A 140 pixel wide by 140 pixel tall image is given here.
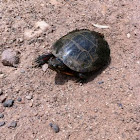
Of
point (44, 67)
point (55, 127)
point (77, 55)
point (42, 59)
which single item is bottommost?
point (55, 127)

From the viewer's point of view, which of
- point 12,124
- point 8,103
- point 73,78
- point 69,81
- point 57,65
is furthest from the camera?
point 73,78

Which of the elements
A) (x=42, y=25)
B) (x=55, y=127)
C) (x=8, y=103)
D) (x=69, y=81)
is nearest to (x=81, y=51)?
(x=69, y=81)

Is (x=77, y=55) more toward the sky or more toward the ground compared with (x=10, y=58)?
more toward the sky

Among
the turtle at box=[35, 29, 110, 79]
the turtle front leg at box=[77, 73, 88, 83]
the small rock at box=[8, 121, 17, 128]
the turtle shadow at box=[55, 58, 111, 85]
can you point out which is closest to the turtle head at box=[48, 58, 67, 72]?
the turtle at box=[35, 29, 110, 79]

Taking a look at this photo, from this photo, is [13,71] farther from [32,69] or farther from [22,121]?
[22,121]

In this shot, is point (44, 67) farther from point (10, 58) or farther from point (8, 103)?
point (8, 103)

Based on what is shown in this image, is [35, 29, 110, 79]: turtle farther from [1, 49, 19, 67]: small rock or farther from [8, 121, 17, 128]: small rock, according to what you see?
[8, 121, 17, 128]: small rock

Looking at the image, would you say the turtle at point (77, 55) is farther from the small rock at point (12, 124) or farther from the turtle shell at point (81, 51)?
the small rock at point (12, 124)

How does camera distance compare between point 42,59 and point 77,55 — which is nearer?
point 77,55
